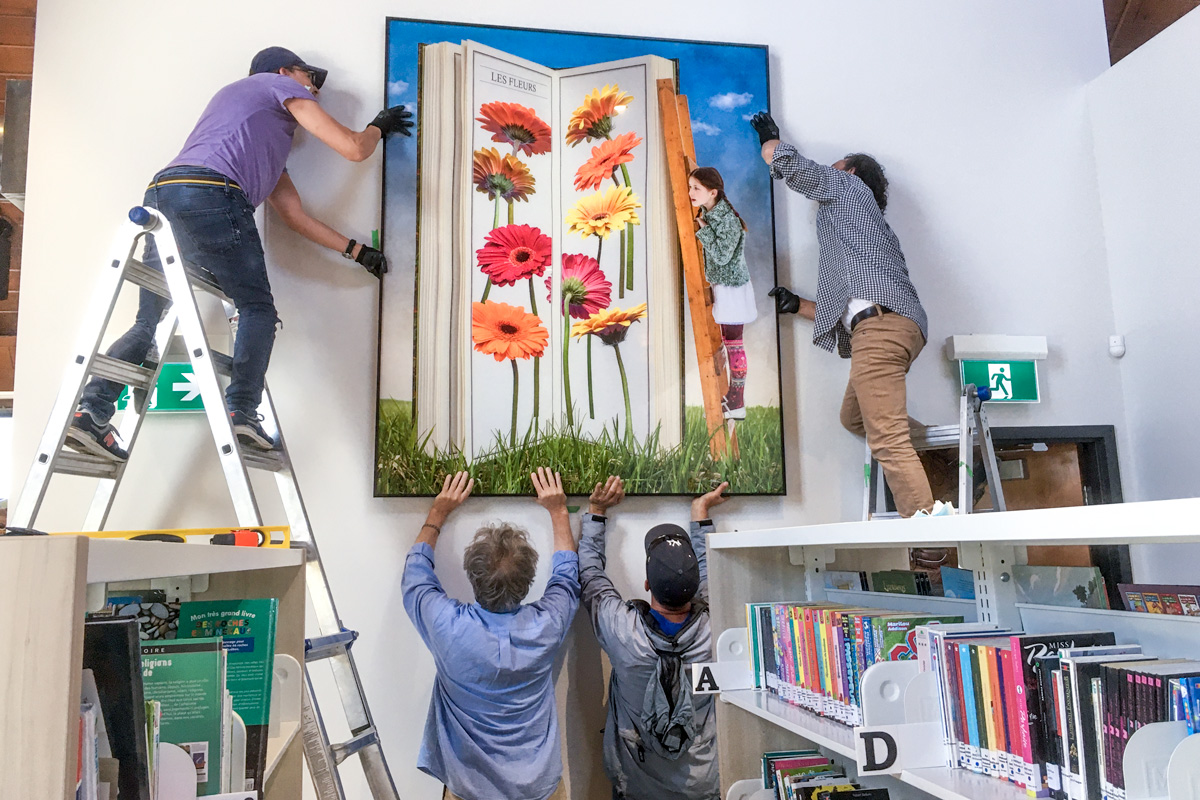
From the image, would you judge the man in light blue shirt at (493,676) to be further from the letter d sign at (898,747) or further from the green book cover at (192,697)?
the green book cover at (192,697)

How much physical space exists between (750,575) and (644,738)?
0.63 metres

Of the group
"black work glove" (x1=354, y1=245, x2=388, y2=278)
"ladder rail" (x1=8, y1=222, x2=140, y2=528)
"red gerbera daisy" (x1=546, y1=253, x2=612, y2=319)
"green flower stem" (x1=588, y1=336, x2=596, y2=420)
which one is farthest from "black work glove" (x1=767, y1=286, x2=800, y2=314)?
"ladder rail" (x1=8, y1=222, x2=140, y2=528)

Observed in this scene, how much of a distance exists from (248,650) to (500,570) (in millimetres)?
1285

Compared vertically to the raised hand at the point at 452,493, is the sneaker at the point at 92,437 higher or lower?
higher

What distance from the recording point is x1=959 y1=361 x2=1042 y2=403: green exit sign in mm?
3348

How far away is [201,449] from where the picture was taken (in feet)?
9.27

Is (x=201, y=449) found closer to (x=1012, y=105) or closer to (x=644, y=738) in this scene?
(x=644, y=738)

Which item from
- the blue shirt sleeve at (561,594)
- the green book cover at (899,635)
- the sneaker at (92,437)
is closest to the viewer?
the green book cover at (899,635)

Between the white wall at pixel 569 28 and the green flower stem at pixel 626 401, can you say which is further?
the green flower stem at pixel 626 401

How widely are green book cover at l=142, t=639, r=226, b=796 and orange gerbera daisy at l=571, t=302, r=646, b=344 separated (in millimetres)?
2149

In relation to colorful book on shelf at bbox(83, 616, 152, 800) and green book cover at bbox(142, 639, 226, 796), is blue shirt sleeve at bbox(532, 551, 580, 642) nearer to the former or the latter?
green book cover at bbox(142, 639, 226, 796)

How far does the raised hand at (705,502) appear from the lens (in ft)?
10.1

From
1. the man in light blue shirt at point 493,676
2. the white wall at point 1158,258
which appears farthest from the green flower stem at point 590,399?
the white wall at point 1158,258

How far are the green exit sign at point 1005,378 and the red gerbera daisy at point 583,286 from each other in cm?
144
